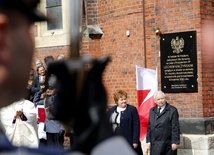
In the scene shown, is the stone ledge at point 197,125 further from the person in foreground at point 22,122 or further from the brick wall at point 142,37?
the person in foreground at point 22,122

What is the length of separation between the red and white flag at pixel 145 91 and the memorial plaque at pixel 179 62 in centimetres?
39

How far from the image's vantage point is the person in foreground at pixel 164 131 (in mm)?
11016

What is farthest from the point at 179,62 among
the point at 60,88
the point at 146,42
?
the point at 60,88

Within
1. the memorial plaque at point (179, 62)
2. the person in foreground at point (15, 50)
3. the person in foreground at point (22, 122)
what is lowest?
the person in foreground at point (22, 122)

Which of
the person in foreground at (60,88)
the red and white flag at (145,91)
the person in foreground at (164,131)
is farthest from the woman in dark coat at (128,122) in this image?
the person in foreground at (60,88)

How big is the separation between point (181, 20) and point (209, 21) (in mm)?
579

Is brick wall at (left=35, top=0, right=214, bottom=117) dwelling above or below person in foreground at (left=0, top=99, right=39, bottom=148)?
above

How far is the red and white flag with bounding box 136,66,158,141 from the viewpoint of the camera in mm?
12086

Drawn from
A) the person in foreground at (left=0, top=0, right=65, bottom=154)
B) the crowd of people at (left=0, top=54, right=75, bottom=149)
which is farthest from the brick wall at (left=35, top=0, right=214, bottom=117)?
the person in foreground at (left=0, top=0, right=65, bottom=154)

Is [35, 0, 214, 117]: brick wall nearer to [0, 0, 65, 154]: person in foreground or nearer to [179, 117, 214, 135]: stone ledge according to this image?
[179, 117, 214, 135]: stone ledge

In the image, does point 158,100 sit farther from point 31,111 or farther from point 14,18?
point 14,18

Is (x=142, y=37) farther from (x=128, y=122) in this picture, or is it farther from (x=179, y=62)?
(x=128, y=122)

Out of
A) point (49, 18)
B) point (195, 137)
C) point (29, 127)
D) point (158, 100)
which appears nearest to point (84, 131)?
point (49, 18)

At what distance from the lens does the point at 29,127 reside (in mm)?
10430
